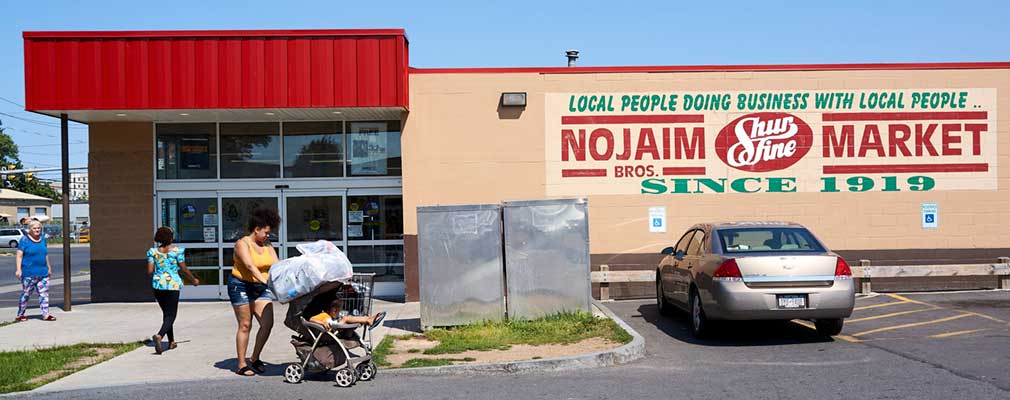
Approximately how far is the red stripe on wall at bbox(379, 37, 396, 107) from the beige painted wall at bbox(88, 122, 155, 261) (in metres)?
4.86

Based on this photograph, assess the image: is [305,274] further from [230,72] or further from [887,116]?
[887,116]

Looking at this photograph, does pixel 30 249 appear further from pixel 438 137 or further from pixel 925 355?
pixel 925 355

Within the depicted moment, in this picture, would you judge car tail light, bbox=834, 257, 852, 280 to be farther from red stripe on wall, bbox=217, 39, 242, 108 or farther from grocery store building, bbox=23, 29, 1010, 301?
red stripe on wall, bbox=217, 39, 242, 108

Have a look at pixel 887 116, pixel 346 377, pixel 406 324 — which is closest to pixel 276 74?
pixel 406 324

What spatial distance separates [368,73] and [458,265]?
4502mm

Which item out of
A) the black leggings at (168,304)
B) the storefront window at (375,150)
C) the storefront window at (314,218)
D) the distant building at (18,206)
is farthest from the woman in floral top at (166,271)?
the distant building at (18,206)

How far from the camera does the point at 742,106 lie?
16344mm

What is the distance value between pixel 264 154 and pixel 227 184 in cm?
89

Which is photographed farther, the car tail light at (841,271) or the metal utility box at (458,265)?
the metal utility box at (458,265)

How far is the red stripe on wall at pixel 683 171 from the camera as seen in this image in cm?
1628

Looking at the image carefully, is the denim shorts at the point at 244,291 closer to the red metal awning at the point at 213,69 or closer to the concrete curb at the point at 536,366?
the concrete curb at the point at 536,366

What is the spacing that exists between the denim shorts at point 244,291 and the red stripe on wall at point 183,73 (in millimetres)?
6654

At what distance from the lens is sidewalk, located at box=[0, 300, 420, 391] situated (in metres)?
9.31

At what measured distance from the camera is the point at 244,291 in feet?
30.2
